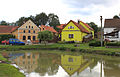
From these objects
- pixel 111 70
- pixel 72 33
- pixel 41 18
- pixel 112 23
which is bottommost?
pixel 111 70

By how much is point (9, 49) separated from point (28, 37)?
554 inches

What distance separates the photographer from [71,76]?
11.4 metres

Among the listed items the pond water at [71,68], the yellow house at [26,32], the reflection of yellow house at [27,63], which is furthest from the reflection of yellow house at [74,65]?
the yellow house at [26,32]

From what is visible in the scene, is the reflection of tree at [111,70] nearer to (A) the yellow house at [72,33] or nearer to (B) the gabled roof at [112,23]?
(A) the yellow house at [72,33]

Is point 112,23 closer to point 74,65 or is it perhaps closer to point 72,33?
point 72,33

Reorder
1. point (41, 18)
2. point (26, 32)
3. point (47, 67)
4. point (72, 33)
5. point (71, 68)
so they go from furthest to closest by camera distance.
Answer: point (41, 18)
point (26, 32)
point (72, 33)
point (47, 67)
point (71, 68)

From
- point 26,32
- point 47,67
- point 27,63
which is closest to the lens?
point 47,67

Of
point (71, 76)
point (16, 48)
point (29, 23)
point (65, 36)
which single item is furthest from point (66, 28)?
point (71, 76)

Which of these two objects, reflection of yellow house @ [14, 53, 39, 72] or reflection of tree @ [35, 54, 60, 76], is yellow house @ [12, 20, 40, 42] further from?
reflection of tree @ [35, 54, 60, 76]

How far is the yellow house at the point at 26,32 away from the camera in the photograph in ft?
147

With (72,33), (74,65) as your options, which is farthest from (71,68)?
(72,33)

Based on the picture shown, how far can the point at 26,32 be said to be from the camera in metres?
46.0

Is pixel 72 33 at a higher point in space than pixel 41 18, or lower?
lower

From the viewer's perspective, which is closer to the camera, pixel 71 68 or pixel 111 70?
pixel 111 70
